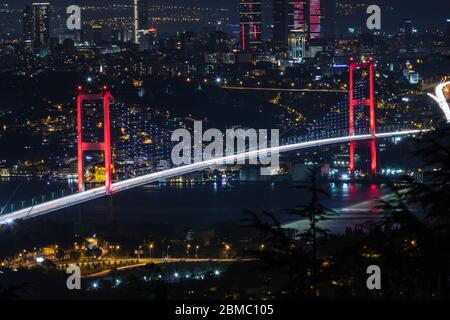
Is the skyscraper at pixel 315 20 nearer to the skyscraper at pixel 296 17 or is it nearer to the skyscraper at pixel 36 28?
the skyscraper at pixel 296 17

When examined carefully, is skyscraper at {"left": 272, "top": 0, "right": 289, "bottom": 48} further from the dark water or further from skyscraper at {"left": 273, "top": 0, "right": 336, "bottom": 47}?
the dark water

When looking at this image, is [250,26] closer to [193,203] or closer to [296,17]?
[296,17]

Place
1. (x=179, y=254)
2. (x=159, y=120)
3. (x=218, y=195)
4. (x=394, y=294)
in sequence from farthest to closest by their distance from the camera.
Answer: (x=159, y=120) < (x=218, y=195) < (x=179, y=254) < (x=394, y=294)

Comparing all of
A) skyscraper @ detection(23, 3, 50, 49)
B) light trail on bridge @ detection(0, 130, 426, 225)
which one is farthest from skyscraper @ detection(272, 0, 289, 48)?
light trail on bridge @ detection(0, 130, 426, 225)

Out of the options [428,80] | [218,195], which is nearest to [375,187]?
[218,195]

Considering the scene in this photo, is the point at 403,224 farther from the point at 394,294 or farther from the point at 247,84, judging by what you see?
the point at 247,84
